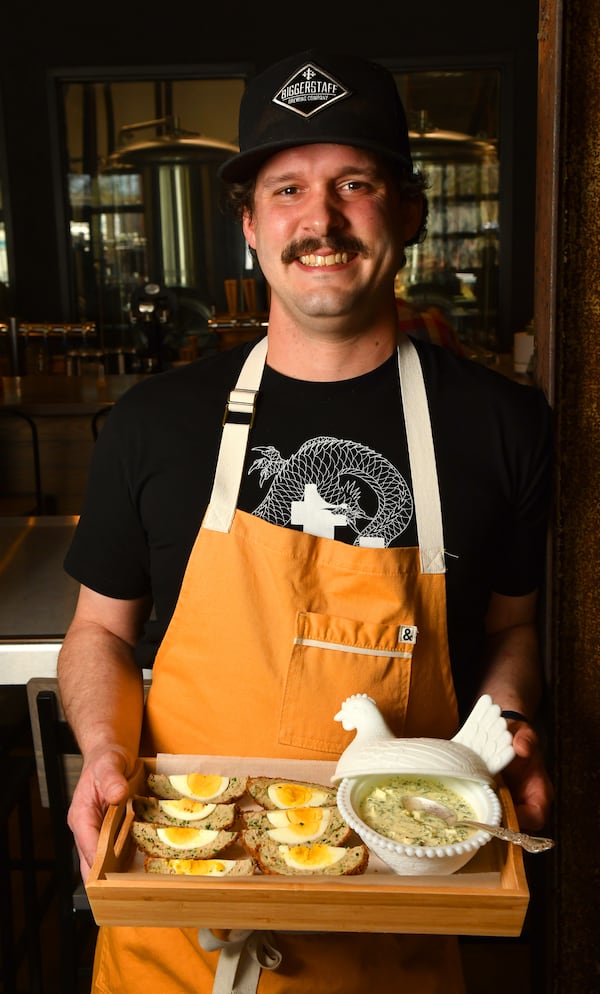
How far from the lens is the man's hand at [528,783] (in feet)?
3.86

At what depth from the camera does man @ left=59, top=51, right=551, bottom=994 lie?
1300 mm

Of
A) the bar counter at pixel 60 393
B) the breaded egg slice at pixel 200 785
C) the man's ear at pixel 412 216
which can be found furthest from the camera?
the bar counter at pixel 60 393

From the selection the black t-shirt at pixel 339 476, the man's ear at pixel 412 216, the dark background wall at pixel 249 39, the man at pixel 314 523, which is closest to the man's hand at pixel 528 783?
the man at pixel 314 523

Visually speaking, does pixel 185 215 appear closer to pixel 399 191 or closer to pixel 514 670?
pixel 399 191

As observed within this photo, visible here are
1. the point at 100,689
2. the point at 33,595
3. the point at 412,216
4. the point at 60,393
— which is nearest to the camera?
the point at 100,689

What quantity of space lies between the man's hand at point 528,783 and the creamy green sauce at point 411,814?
14cm

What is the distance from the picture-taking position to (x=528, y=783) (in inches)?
47.4

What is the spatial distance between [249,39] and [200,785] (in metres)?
6.30

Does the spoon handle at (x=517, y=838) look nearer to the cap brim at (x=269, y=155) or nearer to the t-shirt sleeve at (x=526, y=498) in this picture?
the t-shirt sleeve at (x=526, y=498)

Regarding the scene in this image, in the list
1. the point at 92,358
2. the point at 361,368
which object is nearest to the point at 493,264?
the point at 92,358

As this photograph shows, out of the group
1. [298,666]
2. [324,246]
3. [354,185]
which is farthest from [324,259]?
[298,666]

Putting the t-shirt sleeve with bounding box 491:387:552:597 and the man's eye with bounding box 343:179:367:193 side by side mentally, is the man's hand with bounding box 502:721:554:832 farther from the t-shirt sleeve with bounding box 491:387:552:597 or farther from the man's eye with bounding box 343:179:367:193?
the man's eye with bounding box 343:179:367:193

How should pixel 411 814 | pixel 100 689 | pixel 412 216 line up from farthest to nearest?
pixel 412 216, pixel 100 689, pixel 411 814

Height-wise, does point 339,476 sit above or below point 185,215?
below
